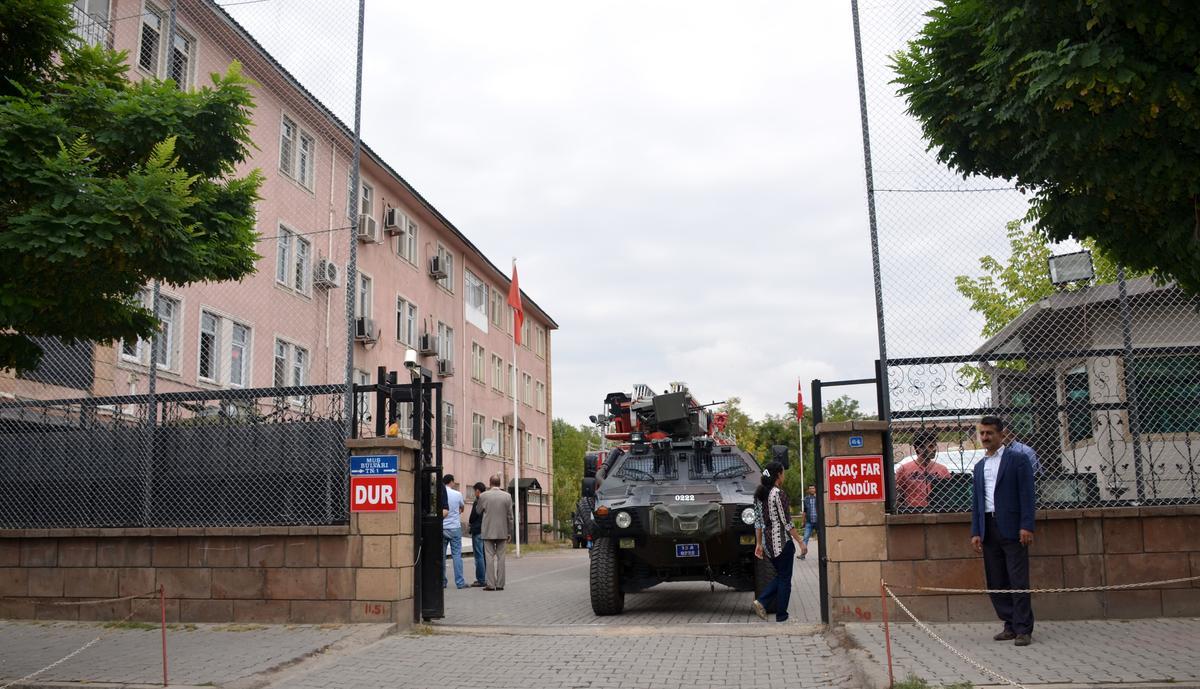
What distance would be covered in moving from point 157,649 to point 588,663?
3760mm

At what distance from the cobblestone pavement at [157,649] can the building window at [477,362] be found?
102 feet

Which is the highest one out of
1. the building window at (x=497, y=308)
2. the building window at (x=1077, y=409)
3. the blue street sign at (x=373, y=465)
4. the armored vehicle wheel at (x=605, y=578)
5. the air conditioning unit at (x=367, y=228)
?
the building window at (x=497, y=308)

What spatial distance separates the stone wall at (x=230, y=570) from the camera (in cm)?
998

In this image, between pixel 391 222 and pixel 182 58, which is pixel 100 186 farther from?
pixel 391 222

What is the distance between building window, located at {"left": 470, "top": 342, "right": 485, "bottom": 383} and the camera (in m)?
41.8

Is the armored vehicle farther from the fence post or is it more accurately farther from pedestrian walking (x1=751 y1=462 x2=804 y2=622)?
the fence post

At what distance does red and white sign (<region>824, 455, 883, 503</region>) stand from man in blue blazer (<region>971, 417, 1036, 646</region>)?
97cm

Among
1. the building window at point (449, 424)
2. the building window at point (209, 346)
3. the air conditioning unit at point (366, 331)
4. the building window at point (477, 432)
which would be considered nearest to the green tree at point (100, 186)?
the building window at point (209, 346)

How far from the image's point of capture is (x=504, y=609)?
12.8 m

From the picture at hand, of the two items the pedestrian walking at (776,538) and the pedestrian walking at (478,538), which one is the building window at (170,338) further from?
the pedestrian walking at (776,538)

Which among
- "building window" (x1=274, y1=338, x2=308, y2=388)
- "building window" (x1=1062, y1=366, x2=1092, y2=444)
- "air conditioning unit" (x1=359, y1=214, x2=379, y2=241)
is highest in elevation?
"air conditioning unit" (x1=359, y1=214, x2=379, y2=241)

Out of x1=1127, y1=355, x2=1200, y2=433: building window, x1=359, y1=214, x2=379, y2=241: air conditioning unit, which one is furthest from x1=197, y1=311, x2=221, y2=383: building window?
x1=1127, y1=355, x2=1200, y2=433: building window

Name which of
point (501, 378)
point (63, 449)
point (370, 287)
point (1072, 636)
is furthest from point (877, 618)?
point (501, 378)

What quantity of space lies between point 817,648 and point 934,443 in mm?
2236
